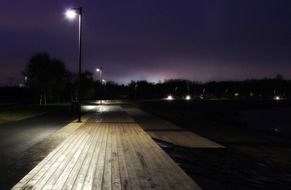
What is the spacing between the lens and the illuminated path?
30.3 feet

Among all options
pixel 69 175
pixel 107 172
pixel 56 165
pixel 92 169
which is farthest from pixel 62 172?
pixel 56 165

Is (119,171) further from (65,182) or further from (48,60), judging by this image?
(48,60)

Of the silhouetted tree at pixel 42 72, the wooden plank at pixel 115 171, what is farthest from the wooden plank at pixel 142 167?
the silhouetted tree at pixel 42 72

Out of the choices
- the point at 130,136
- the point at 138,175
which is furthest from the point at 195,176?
the point at 130,136

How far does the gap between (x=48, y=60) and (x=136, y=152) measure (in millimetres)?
68769

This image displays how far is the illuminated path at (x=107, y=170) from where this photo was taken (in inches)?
364

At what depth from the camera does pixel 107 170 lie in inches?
432

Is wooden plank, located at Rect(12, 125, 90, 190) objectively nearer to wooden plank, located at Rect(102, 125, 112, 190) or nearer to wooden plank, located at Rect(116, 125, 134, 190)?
wooden plank, located at Rect(102, 125, 112, 190)

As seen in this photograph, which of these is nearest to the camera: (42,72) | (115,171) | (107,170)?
(115,171)

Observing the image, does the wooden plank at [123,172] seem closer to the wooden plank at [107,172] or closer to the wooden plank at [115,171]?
the wooden plank at [115,171]

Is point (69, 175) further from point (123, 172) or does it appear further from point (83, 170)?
point (123, 172)

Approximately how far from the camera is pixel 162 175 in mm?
10336

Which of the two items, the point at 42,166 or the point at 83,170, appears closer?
the point at 83,170

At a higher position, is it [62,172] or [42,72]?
[42,72]
